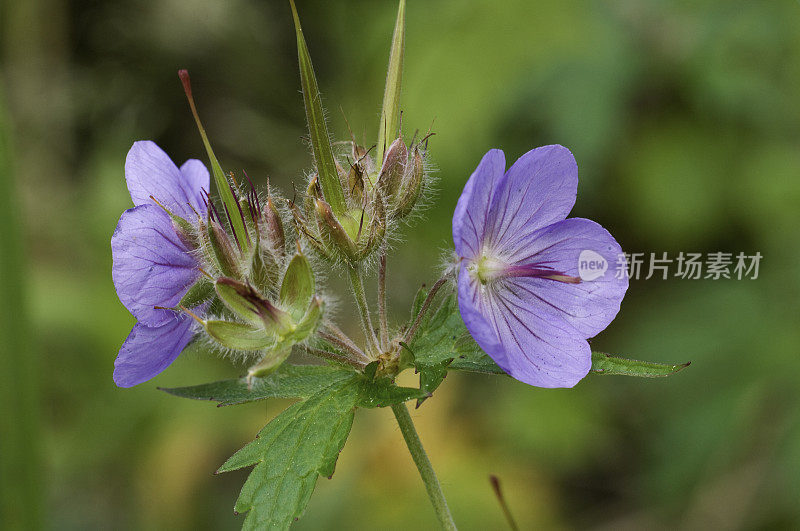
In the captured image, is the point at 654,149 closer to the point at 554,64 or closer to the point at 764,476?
the point at 554,64

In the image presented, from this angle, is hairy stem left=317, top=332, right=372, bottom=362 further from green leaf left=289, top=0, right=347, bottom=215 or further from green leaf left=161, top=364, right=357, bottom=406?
green leaf left=289, top=0, right=347, bottom=215

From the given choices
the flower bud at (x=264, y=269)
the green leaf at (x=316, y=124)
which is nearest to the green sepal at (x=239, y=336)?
the flower bud at (x=264, y=269)

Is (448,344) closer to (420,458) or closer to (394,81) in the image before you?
(420,458)

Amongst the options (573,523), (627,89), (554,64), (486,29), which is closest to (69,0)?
(486,29)

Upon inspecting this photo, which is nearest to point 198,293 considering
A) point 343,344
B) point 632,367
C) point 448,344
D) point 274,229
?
point 274,229

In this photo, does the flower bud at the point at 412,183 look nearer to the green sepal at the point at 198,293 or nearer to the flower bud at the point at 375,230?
the flower bud at the point at 375,230

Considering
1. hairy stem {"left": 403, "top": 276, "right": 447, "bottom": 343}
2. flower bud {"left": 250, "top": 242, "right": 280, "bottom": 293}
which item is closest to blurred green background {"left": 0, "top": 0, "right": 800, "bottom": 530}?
hairy stem {"left": 403, "top": 276, "right": 447, "bottom": 343}
